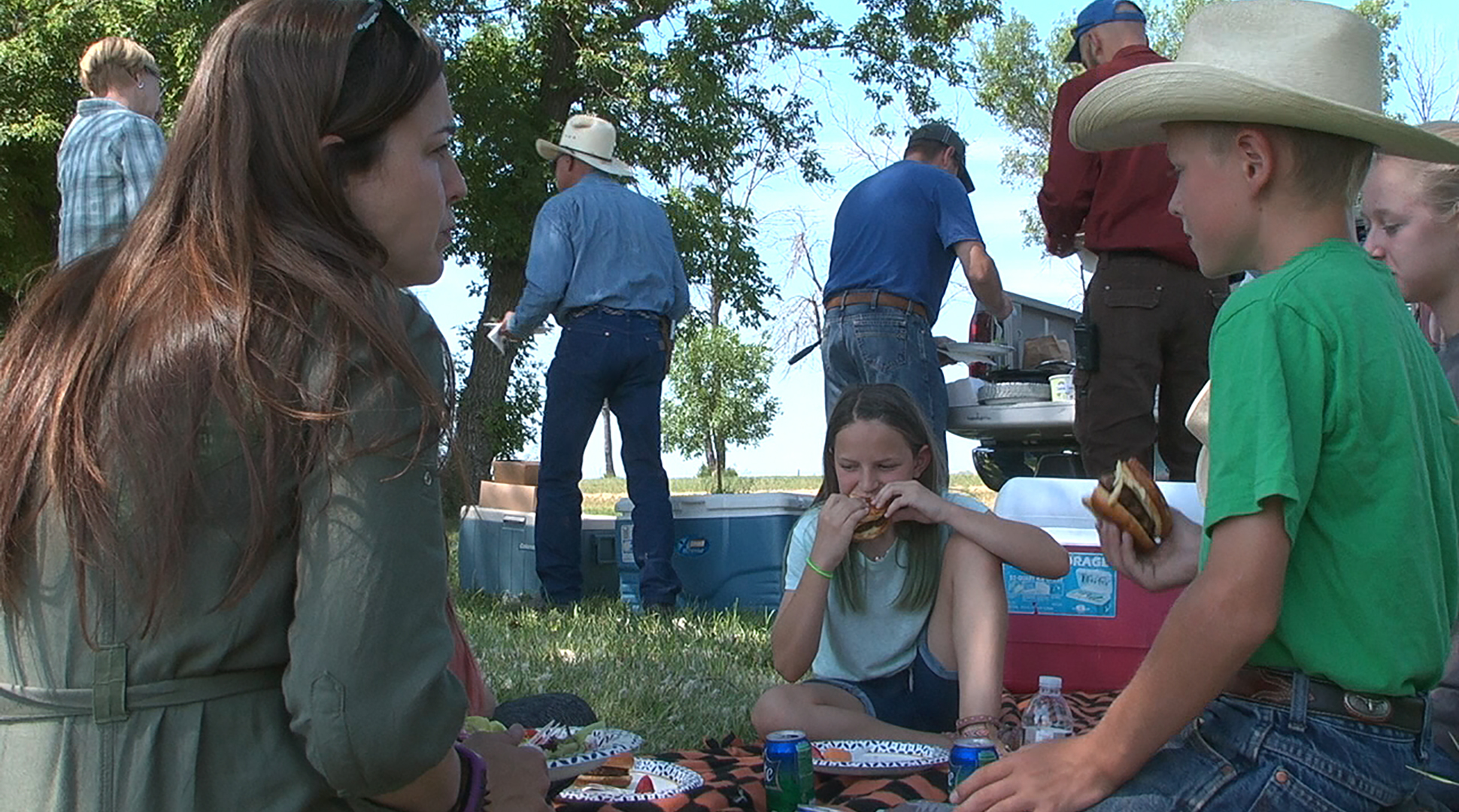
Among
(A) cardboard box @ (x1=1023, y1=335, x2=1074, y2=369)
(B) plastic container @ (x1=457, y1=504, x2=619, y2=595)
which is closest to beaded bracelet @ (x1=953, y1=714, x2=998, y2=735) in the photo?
(B) plastic container @ (x1=457, y1=504, x2=619, y2=595)

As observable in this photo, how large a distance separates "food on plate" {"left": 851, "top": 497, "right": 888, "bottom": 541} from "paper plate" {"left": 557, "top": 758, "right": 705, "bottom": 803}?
0.79m

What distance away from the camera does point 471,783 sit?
171 cm

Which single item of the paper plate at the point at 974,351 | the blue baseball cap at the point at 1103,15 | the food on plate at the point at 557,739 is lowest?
the food on plate at the point at 557,739

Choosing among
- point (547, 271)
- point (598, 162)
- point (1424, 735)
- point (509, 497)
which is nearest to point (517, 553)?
point (509, 497)

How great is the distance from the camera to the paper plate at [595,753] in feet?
7.55

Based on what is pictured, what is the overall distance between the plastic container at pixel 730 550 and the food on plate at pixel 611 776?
3.31m

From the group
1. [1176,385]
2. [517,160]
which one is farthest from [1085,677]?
[517,160]

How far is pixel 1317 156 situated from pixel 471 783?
1.47 metres

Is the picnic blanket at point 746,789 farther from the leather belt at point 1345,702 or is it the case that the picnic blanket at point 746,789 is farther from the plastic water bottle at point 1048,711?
the leather belt at point 1345,702

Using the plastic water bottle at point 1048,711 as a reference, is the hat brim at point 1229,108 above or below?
above

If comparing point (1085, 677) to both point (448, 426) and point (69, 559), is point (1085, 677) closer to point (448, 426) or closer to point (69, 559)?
point (448, 426)

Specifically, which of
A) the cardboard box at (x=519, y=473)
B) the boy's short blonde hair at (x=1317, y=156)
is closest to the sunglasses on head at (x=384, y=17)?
the boy's short blonde hair at (x=1317, y=156)

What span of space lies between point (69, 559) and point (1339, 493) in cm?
159

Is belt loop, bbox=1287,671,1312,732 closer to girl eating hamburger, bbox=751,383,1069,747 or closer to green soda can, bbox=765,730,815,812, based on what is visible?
green soda can, bbox=765,730,815,812
